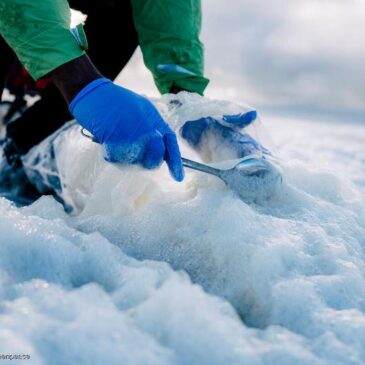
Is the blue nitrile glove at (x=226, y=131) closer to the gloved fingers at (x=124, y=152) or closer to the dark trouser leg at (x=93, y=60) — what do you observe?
the gloved fingers at (x=124, y=152)

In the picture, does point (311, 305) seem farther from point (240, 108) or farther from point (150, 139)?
point (240, 108)

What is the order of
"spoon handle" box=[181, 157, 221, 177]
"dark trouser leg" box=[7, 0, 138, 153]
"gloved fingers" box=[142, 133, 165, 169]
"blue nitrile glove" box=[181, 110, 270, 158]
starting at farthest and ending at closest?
"dark trouser leg" box=[7, 0, 138, 153]
"blue nitrile glove" box=[181, 110, 270, 158]
"spoon handle" box=[181, 157, 221, 177]
"gloved fingers" box=[142, 133, 165, 169]

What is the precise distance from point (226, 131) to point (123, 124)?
1.63 ft

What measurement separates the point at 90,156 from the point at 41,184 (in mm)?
612

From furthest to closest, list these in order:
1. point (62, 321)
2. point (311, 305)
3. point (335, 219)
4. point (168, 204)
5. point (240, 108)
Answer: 1. point (240, 108)
2. point (335, 219)
3. point (168, 204)
4. point (311, 305)
5. point (62, 321)

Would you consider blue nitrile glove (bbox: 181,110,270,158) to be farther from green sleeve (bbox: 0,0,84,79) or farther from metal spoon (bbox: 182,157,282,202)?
green sleeve (bbox: 0,0,84,79)

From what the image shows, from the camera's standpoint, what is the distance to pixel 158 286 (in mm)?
1008

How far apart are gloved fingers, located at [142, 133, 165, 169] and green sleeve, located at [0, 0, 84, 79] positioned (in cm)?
36

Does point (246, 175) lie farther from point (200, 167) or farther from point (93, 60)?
point (93, 60)

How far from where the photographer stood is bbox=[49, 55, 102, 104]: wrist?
1320mm

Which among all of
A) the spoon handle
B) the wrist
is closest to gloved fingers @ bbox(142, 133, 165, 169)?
the spoon handle

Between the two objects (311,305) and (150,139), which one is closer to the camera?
(311,305)

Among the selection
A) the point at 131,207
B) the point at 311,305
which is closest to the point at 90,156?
the point at 131,207

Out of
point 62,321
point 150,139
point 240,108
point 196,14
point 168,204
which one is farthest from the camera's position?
point 196,14
